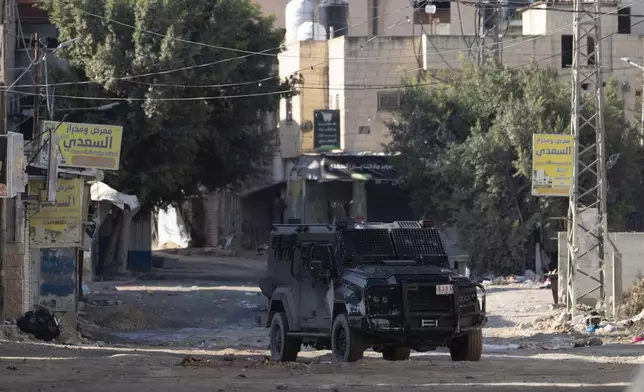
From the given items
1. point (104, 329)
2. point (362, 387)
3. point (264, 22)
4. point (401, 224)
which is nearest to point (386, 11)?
point (264, 22)

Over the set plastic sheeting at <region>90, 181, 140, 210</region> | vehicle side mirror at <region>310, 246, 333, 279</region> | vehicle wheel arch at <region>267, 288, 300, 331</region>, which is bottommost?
vehicle wheel arch at <region>267, 288, 300, 331</region>

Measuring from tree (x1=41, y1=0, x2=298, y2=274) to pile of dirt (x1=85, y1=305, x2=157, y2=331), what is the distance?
11.2 m

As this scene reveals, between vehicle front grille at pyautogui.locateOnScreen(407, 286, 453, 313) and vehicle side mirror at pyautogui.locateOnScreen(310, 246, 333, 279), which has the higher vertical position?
vehicle side mirror at pyautogui.locateOnScreen(310, 246, 333, 279)

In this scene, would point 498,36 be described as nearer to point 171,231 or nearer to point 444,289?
point 171,231

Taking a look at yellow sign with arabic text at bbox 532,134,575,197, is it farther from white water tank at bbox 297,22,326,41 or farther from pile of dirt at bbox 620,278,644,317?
white water tank at bbox 297,22,326,41

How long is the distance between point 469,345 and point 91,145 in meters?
18.2

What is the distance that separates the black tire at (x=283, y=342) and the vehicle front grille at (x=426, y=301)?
2781mm

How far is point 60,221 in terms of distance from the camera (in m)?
→ 28.0

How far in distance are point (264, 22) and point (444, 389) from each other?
35458 millimetres

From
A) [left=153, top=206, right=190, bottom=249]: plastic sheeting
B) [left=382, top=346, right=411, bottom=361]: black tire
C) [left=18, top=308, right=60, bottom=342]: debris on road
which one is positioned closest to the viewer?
[left=382, top=346, right=411, bottom=361]: black tire

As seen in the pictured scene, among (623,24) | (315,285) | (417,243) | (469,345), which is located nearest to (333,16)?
(623,24)

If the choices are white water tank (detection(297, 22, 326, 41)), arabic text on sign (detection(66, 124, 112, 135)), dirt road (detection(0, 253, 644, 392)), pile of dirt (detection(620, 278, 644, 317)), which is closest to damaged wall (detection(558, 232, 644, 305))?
pile of dirt (detection(620, 278, 644, 317))

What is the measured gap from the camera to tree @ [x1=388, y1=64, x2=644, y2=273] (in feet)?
145

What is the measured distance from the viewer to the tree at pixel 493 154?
4412 centimetres
